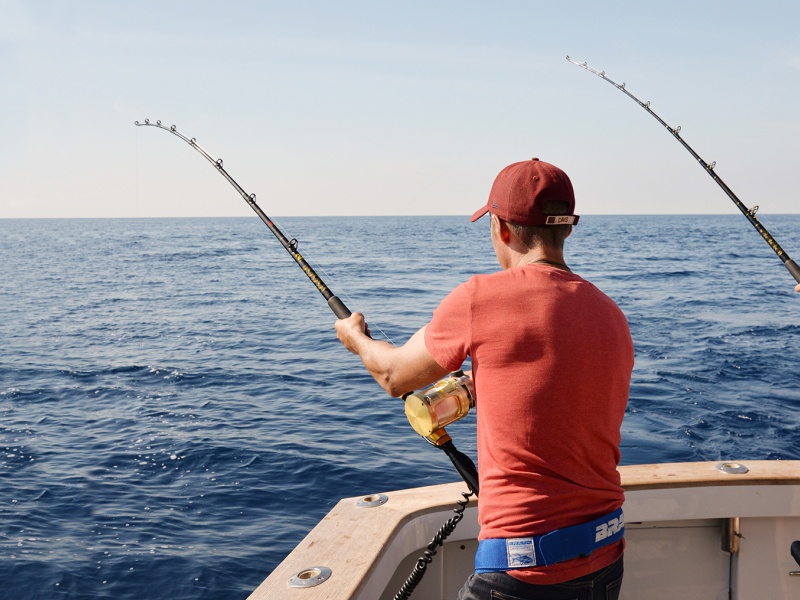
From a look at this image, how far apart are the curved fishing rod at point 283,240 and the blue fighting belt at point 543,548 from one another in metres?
1.01

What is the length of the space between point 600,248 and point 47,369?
36035 mm

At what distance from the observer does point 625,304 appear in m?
18.8

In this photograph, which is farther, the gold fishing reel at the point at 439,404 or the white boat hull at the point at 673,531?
the white boat hull at the point at 673,531

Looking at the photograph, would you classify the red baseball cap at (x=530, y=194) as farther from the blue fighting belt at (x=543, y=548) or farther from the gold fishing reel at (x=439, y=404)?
the blue fighting belt at (x=543, y=548)

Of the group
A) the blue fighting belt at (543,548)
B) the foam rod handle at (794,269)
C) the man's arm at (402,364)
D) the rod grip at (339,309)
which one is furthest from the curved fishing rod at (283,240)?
the foam rod handle at (794,269)

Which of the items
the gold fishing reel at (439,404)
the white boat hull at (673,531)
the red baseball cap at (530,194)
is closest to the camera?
the red baseball cap at (530,194)

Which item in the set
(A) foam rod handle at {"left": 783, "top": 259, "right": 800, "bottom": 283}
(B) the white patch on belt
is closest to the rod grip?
(B) the white patch on belt

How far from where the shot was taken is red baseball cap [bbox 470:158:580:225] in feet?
5.51

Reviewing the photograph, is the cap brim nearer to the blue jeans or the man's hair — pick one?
the man's hair

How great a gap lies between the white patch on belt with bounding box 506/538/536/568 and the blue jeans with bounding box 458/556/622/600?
0.14 feet

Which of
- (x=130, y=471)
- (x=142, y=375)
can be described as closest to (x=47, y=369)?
(x=142, y=375)

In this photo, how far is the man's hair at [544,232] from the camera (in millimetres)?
1696

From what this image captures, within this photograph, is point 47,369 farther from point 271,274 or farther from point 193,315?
point 271,274

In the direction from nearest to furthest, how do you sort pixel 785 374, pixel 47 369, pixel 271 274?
pixel 785 374
pixel 47 369
pixel 271 274
